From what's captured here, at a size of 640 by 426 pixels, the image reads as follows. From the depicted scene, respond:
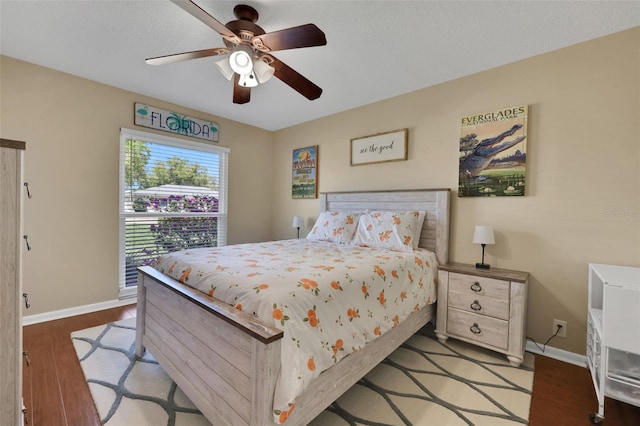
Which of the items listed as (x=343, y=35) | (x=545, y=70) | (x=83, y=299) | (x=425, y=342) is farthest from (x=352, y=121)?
(x=83, y=299)

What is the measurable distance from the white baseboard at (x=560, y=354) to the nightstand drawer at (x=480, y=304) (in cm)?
52

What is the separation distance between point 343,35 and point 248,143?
8.76 feet

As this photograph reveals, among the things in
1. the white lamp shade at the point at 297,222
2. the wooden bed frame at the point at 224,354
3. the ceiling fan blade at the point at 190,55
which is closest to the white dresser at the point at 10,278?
the wooden bed frame at the point at 224,354

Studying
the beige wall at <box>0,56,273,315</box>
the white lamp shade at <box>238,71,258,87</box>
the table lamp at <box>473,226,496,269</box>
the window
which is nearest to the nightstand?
the table lamp at <box>473,226,496,269</box>

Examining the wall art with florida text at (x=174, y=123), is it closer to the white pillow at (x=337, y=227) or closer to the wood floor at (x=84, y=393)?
the white pillow at (x=337, y=227)

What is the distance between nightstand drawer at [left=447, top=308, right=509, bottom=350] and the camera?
85.0 inches

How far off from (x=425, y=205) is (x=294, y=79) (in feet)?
5.90

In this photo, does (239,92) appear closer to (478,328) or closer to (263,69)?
(263,69)

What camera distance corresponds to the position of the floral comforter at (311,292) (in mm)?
1248

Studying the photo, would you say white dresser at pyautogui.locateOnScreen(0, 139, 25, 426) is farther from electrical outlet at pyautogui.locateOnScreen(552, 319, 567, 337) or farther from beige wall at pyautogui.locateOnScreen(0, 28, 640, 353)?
electrical outlet at pyautogui.locateOnScreen(552, 319, 567, 337)

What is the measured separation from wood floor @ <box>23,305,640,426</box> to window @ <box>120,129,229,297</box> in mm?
1222

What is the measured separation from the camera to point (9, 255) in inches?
44.2

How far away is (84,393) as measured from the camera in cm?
172

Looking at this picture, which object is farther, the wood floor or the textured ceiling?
the textured ceiling
